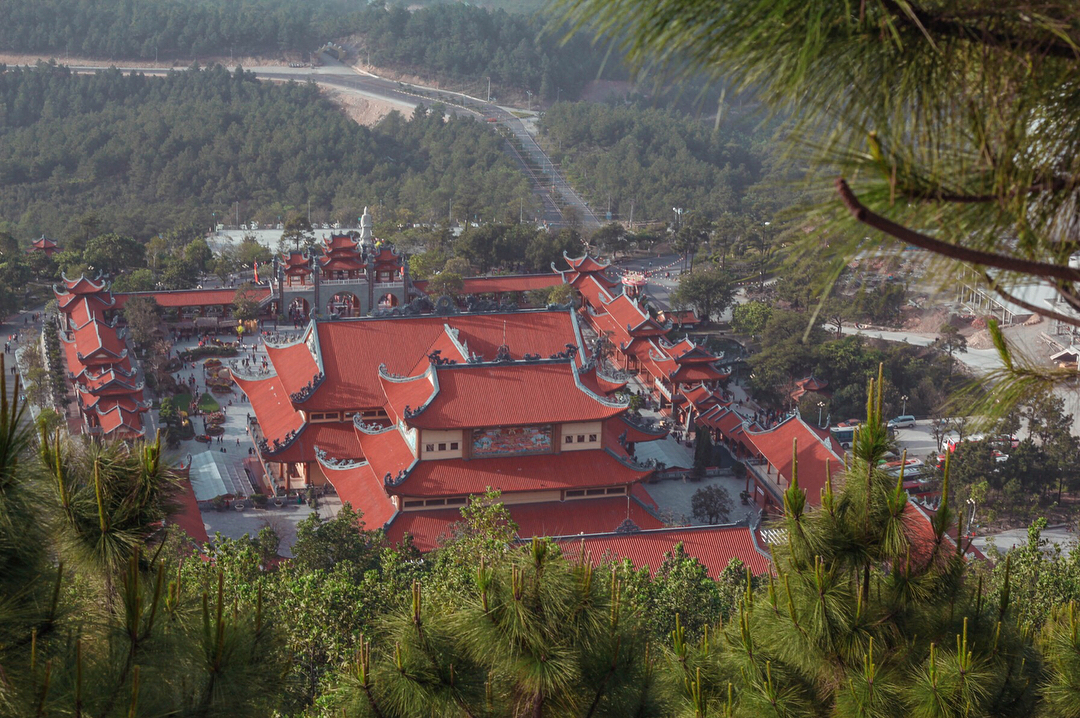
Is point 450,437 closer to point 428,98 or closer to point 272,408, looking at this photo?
point 272,408

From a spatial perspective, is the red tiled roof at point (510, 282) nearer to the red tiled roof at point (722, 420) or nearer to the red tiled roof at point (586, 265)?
the red tiled roof at point (586, 265)

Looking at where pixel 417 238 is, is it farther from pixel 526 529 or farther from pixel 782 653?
pixel 782 653

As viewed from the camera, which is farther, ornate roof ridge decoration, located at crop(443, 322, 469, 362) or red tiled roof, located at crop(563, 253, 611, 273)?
red tiled roof, located at crop(563, 253, 611, 273)

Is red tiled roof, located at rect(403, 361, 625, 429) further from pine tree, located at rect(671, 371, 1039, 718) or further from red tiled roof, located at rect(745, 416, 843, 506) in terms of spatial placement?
pine tree, located at rect(671, 371, 1039, 718)

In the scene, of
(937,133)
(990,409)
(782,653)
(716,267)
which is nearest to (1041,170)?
(937,133)

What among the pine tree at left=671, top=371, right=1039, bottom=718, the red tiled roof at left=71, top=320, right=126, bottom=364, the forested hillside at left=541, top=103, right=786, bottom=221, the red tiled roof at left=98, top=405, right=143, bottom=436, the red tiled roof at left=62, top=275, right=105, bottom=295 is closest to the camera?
the pine tree at left=671, top=371, right=1039, bottom=718

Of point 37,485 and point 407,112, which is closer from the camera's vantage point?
point 37,485

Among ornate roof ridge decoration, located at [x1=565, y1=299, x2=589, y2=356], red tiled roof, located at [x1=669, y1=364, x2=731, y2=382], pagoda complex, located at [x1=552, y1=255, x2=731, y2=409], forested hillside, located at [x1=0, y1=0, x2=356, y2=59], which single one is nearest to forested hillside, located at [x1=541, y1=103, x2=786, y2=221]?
pagoda complex, located at [x1=552, y1=255, x2=731, y2=409]

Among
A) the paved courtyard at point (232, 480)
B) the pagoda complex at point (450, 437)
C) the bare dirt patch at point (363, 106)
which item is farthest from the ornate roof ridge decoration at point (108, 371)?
the bare dirt patch at point (363, 106)
